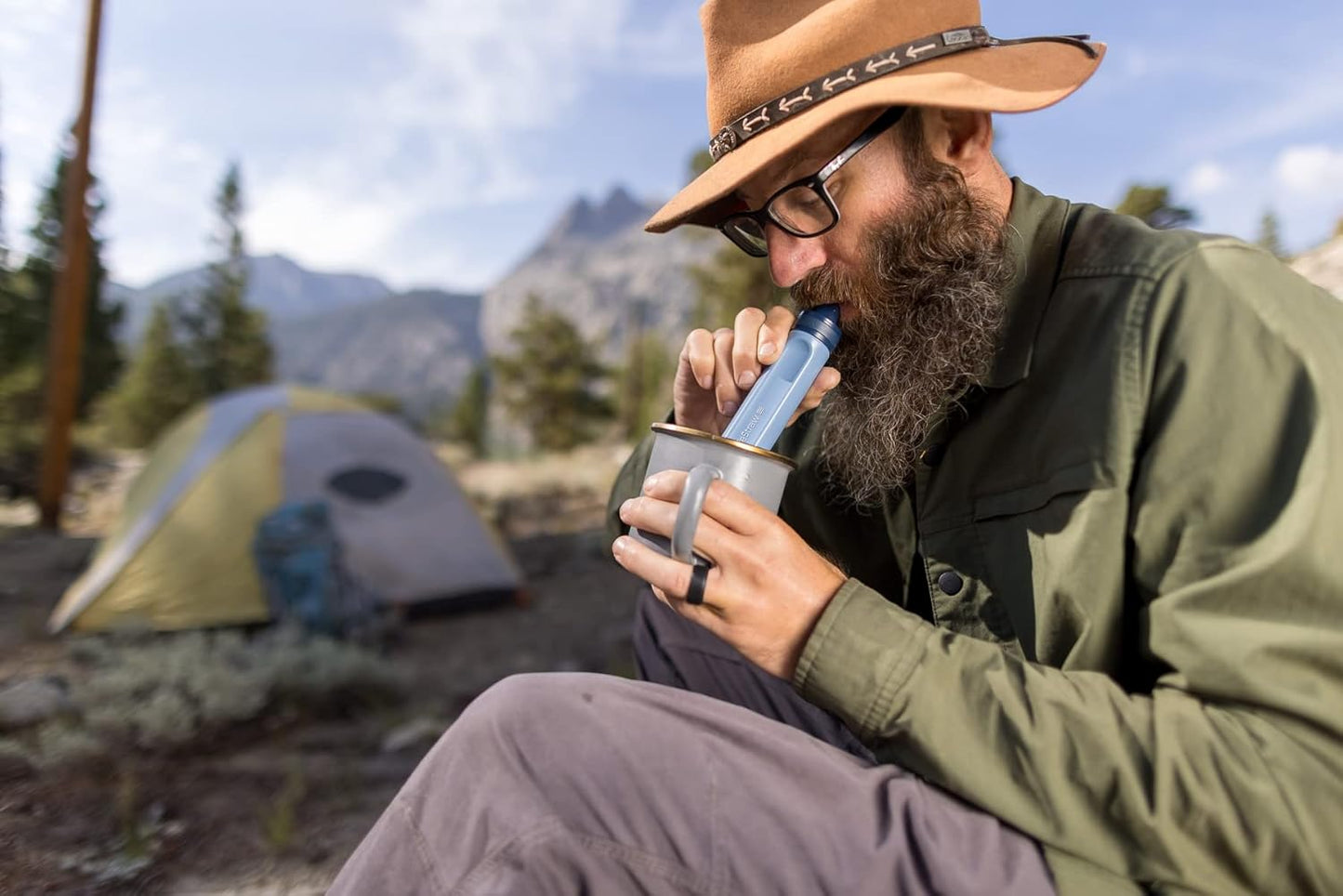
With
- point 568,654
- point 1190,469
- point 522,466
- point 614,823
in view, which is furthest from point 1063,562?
point 522,466

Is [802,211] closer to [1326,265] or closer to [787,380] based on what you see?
[787,380]

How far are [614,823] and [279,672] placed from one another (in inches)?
155

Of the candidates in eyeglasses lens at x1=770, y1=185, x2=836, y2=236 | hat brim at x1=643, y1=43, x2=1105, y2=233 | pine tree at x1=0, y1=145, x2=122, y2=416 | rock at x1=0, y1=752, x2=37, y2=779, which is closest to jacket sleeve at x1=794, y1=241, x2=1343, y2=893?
hat brim at x1=643, y1=43, x2=1105, y2=233

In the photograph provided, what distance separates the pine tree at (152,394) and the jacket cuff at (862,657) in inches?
1492

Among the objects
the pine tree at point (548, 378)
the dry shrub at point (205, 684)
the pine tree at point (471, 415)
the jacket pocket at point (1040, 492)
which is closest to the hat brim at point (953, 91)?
the jacket pocket at point (1040, 492)

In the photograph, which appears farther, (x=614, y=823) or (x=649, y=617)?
(x=649, y=617)

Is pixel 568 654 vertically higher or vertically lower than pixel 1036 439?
lower

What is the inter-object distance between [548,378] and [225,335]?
1373cm

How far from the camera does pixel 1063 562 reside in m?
1.26

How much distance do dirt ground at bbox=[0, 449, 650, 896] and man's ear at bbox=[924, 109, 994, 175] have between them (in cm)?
254

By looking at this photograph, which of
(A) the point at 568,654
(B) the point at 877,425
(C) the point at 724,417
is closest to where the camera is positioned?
(B) the point at 877,425

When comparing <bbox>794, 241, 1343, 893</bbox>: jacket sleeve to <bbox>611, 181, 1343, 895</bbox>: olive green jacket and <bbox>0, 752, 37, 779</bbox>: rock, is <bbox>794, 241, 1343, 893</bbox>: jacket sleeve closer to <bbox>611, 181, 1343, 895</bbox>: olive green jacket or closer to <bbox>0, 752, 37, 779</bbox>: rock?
<bbox>611, 181, 1343, 895</bbox>: olive green jacket

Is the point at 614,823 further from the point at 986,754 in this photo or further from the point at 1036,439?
the point at 1036,439

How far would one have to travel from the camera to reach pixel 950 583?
1492 mm
